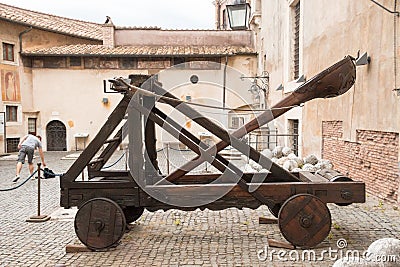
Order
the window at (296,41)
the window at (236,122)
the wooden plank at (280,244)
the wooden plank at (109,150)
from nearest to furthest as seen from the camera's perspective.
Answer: the wooden plank at (280,244) → the wooden plank at (109,150) → the window at (296,41) → the window at (236,122)

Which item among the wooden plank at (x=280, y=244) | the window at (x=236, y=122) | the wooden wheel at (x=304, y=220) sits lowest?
the wooden plank at (x=280, y=244)

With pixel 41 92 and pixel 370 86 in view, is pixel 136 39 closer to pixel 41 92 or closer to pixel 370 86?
pixel 41 92

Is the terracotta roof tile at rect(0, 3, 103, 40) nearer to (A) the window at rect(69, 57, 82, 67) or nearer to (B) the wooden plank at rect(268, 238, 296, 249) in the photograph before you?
(A) the window at rect(69, 57, 82, 67)

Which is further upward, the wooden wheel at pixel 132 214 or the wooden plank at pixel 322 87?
the wooden plank at pixel 322 87

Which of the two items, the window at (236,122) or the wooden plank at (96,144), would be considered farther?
the window at (236,122)

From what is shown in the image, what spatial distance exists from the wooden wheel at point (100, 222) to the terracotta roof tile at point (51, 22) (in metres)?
16.5

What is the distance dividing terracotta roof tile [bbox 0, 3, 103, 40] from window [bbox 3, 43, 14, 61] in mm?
1221

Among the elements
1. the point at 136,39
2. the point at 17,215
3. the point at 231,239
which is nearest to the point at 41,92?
the point at 136,39

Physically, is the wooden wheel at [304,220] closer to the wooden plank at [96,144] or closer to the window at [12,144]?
the wooden plank at [96,144]

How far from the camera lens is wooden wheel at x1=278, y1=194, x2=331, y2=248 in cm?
500

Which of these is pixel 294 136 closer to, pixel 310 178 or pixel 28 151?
pixel 28 151

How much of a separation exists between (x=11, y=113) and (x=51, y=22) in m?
5.66

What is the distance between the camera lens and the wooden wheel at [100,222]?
5066 millimetres

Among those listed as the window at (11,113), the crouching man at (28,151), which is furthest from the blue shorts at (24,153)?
the window at (11,113)
